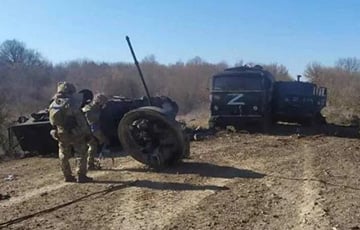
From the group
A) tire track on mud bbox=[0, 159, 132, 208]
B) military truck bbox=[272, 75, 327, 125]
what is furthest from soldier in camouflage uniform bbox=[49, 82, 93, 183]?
military truck bbox=[272, 75, 327, 125]

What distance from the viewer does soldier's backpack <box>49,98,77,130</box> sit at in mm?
10109

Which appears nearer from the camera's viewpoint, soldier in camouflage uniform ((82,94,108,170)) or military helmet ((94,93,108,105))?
soldier in camouflage uniform ((82,94,108,170))

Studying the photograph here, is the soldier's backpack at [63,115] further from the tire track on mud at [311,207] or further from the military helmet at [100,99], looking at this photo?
the tire track on mud at [311,207]

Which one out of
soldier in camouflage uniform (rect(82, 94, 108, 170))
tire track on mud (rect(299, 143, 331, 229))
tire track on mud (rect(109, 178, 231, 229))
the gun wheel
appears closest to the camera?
tire track on mud (rect(299, 143, 331, 229))

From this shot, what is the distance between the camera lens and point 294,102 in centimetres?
2144

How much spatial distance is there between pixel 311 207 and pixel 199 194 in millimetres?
1714

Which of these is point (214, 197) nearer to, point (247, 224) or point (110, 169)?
point (247, 224)

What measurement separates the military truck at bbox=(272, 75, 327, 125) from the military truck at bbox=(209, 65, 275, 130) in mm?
1557

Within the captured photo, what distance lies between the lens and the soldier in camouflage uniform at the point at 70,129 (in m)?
10.1

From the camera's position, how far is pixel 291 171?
36.5 ft

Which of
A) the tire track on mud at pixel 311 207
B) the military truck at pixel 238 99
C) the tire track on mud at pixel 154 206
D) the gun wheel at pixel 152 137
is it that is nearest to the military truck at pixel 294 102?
the military truck at pixel 238 99

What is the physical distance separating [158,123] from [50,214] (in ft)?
12.9

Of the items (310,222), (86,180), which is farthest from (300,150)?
(310,222)

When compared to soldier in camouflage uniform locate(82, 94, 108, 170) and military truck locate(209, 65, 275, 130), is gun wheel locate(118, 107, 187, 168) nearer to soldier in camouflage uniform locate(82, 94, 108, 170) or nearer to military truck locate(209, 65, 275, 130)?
soldier in camouflage uniform locate(82, 94, 108, 170)
